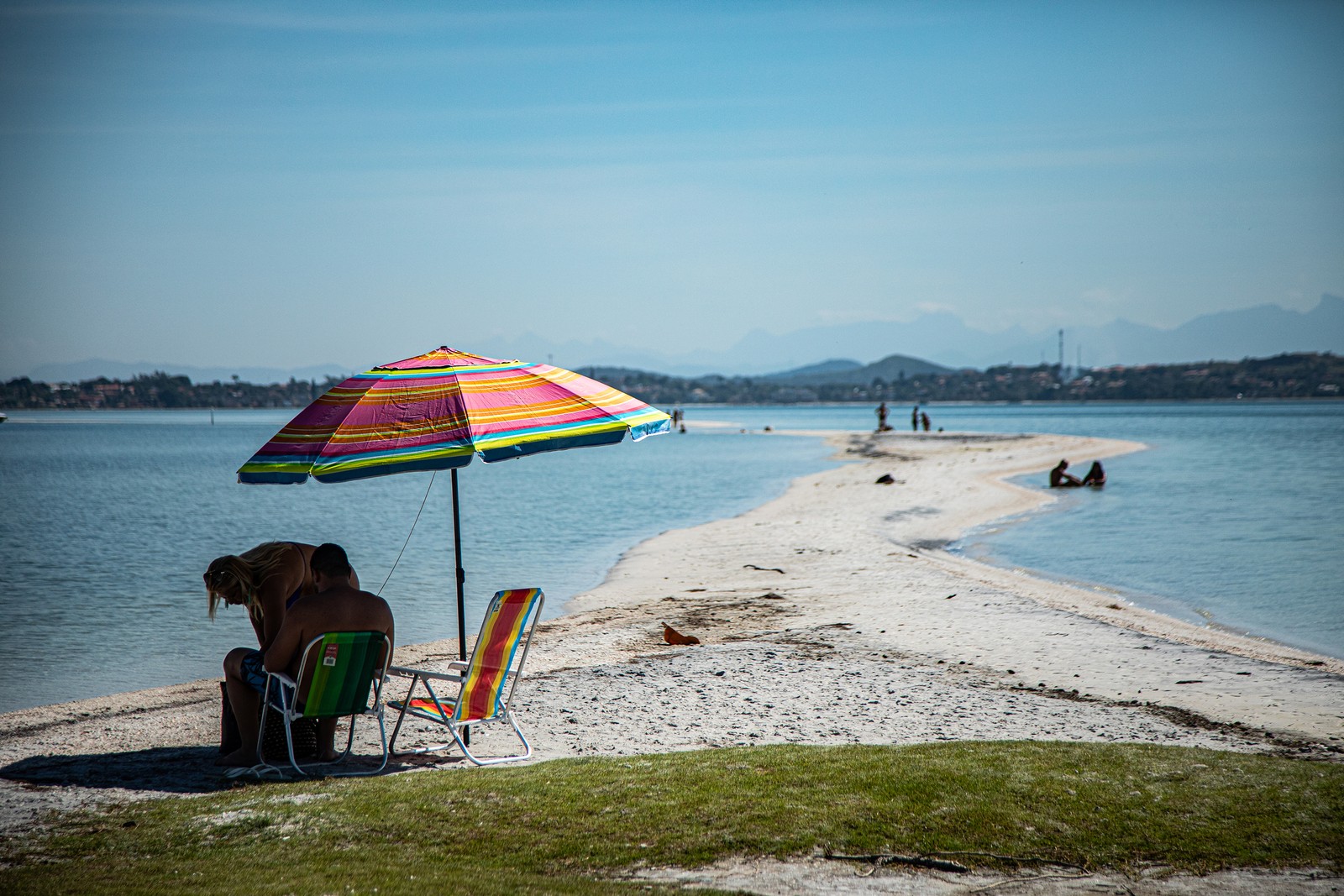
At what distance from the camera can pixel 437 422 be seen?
6.17 metres

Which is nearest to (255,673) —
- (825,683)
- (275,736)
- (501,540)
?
(275,736)

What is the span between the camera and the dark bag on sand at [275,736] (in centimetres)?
650

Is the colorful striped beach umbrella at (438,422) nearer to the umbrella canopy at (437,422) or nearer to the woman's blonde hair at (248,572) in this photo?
the umbrella canopy at (437,422)

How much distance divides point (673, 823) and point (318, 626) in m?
2.60

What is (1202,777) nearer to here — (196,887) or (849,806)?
(849,806)

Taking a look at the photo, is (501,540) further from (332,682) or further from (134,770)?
(332,682)

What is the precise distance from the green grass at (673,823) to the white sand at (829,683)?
0.90 meters

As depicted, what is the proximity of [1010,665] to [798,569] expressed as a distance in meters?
6.85

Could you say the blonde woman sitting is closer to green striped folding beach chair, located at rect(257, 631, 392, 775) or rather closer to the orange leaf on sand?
green striped folding beach chair, located at rect(257, 631, 392, 775)

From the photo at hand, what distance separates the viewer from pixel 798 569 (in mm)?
16484

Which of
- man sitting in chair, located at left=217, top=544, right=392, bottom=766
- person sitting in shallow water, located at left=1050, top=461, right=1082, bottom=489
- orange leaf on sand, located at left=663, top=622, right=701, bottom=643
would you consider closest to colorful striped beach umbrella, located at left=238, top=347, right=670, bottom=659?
man sitting in chair, located at left=217, top=544, right=392, bottom=766

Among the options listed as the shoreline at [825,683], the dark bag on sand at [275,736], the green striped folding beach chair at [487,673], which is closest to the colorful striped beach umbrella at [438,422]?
the green striped folding beach chair at [487,673]

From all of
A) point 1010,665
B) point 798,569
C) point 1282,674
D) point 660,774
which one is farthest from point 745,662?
point 798,569

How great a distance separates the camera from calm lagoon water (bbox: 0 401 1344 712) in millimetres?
13734
